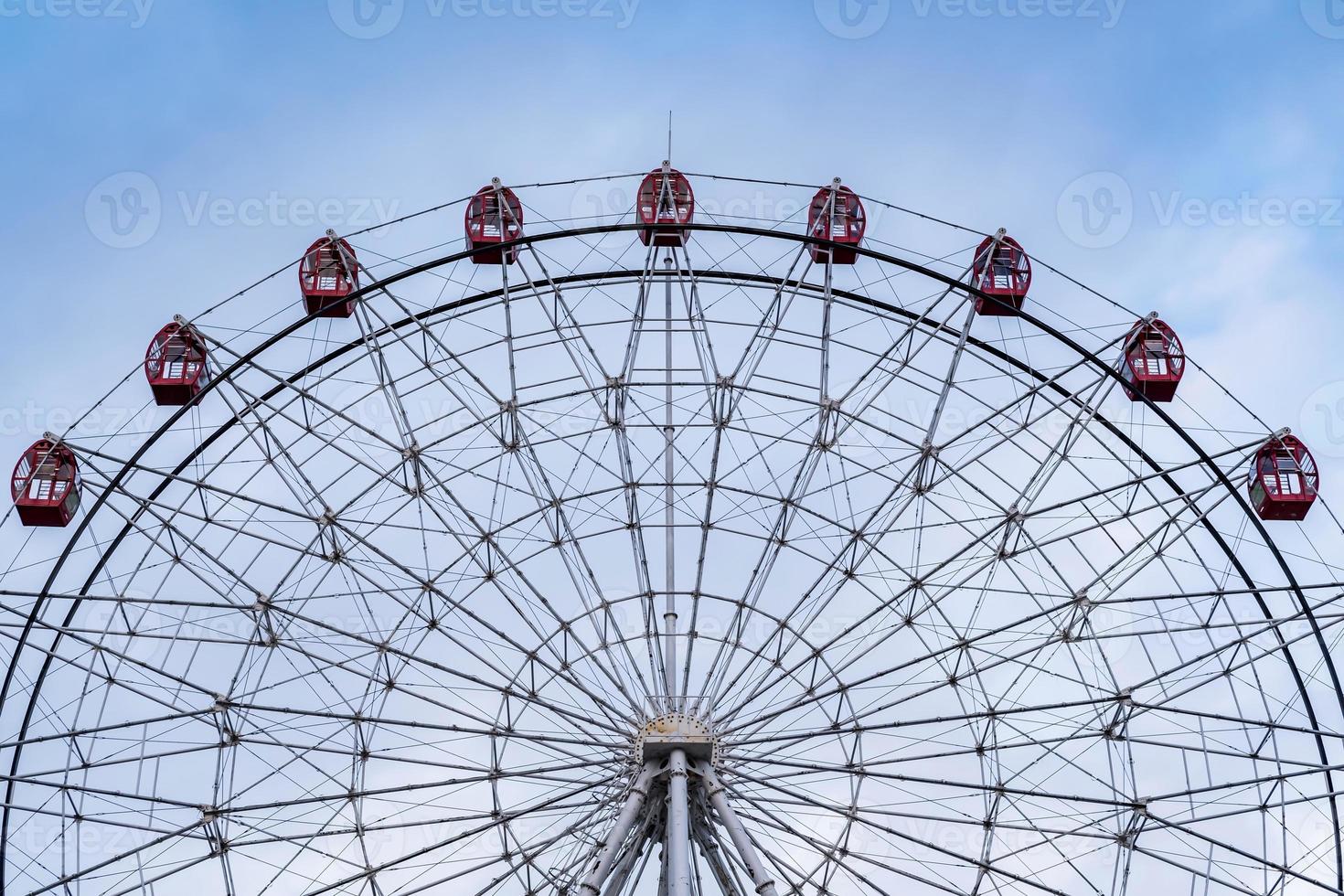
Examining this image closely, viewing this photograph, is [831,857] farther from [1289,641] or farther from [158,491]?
[158,491]

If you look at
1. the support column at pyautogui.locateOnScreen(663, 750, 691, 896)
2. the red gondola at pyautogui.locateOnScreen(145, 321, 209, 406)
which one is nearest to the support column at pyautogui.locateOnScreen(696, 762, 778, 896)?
the support column at pyautogui.locateOnScreen(663, 750, 691, 896)

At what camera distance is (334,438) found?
3541cm

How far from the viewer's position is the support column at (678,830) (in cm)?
2964

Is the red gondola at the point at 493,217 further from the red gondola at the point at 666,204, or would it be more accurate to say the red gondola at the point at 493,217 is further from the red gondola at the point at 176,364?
the red gondola at the point at 176,364

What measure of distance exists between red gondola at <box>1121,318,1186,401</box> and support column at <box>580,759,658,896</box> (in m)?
12.2

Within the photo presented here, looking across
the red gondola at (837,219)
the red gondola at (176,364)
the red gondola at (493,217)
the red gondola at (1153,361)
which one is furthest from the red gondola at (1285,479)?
the red gondola at (176,364)

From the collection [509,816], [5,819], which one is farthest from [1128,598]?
[5,819]

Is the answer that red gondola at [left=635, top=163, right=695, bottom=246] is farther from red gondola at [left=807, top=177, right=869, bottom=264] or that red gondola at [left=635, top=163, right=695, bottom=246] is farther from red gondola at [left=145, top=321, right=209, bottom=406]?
red gondola at [left=145, top=321, right=209, bottom=406]

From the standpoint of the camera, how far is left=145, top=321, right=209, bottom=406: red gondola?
112ft

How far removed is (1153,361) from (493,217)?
542 inches

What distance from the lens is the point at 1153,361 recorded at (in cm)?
3472

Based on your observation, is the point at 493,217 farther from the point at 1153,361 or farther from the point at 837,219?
the point at 1153,361

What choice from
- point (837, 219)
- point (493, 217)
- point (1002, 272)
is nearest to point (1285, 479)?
point (1002, 272)

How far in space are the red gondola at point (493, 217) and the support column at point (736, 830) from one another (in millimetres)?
11653
